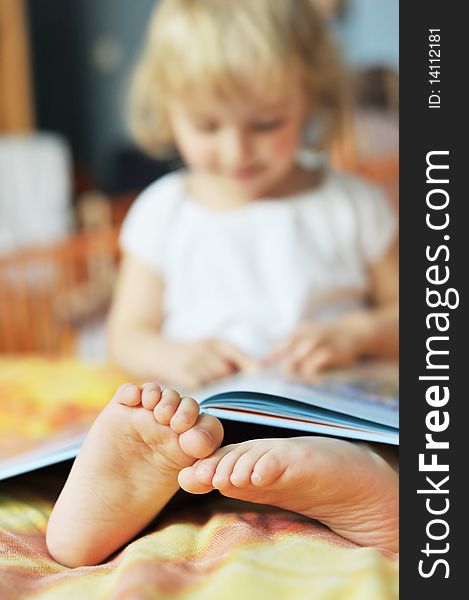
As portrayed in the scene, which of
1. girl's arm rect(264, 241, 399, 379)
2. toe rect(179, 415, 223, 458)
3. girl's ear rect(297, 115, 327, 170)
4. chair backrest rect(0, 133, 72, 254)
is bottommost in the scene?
toe rect(179, 415, 223, 458)

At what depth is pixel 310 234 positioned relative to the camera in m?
1.21

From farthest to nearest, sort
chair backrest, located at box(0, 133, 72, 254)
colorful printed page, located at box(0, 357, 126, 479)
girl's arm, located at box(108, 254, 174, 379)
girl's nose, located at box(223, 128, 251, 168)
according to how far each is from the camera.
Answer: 1. chair backrest, located at box(0, 133, 72, 254)
2. girl's arm, located at box(108, 254, 174, 379)
3. girl's nose, located at box(223, 128, 251, 168)
4. colorful printed page, located at box(0, 357, 126, 479)

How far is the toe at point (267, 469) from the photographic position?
0.45 m

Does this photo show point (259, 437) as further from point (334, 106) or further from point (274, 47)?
point (334, 106)

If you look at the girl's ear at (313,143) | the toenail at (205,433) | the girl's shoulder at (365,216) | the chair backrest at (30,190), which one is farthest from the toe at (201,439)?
the chair backrest at (30,190)

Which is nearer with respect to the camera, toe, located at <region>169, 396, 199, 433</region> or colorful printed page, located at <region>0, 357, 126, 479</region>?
toe, located at <region>169, 396, 199, 433</region>

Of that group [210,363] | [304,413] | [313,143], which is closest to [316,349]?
[210,363]

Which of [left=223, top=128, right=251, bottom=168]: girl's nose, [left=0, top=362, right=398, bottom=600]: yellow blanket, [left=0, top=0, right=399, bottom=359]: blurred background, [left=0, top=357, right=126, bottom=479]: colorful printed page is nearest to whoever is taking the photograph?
[left=0, top=362, right=398, bottom=600]: yellow blanket

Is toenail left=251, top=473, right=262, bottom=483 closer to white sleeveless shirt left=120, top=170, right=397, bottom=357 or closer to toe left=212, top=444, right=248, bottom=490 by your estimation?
toe left=212, top=444, right=248, bottom=490

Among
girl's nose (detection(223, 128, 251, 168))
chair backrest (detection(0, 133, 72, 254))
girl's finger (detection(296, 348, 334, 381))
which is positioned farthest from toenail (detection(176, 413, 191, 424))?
chair backrest (detection(0, 133, 72, 254))

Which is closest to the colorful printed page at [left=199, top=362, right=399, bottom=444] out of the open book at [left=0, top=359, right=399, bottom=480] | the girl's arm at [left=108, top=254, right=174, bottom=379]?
the open book at [left=0, top=359, right=399, bottom=480]

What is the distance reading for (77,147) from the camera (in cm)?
470

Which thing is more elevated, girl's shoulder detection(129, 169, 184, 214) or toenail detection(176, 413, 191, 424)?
girl's shoulder detection(129, 169, 184, 214)

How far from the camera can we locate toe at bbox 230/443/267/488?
449 mm
